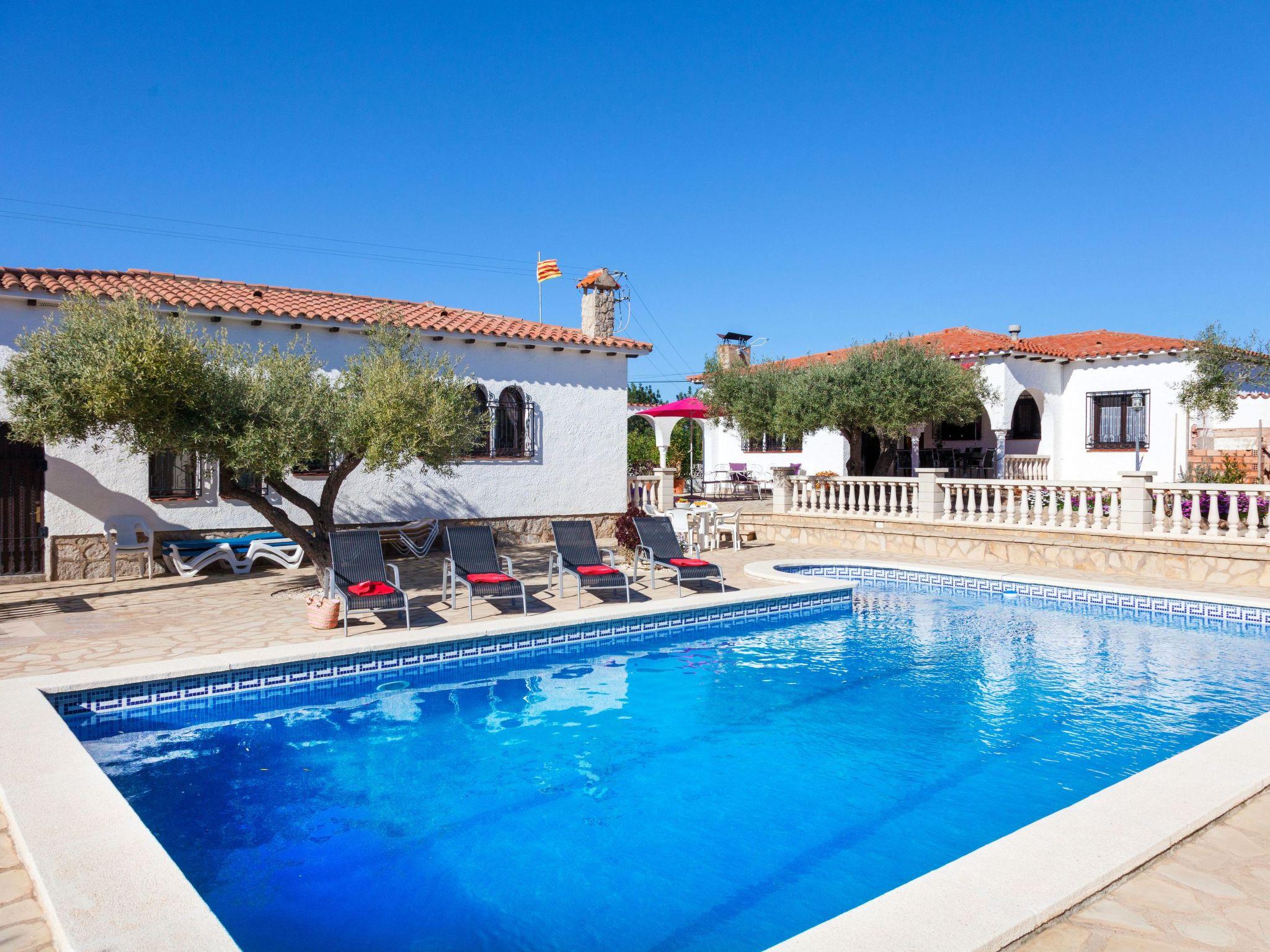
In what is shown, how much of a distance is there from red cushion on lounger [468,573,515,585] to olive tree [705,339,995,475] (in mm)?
9108

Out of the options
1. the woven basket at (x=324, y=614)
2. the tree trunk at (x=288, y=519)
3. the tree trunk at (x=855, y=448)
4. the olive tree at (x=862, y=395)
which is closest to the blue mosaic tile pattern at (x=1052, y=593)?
the olive tree at (x=862, y=395)

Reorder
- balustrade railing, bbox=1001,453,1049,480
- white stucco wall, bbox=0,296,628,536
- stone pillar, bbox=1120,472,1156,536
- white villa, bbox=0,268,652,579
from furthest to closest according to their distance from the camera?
balustrade railing, bbox=1001,453,1049,480
stone pillar, bbox=1120,472,1156,536
white stucco wall, bbox=0,296,628,536
white villa, bbox=0,268,652,579

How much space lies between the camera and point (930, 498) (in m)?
15.8

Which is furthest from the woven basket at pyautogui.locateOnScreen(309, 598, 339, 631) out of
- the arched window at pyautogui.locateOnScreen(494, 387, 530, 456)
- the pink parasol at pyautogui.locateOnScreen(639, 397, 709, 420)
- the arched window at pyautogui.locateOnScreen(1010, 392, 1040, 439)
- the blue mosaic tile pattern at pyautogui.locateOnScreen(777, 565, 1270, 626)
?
the arched window at pyautogui.locateOnScreen(1010, 392, 1040, 439)

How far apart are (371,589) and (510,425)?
835 centimetres

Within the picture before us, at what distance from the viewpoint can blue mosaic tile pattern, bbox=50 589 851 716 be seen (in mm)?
6707

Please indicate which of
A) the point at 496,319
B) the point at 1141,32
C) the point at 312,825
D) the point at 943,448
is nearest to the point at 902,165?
the point at 1141,32

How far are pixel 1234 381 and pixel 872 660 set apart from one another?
40.2ft

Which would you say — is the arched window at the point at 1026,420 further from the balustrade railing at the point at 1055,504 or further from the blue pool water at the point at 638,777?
the blue pool water at the point at 638,777

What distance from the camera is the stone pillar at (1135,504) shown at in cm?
1314

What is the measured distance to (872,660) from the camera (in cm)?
881

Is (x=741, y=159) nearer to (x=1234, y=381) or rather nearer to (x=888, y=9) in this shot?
(x=888, y=9)

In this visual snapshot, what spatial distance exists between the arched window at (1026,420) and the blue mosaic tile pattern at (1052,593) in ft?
42.2

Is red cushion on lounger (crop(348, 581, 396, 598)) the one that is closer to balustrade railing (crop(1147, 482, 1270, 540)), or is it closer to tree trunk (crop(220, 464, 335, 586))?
tree trunk (crop(220, 464, 335, 586))
